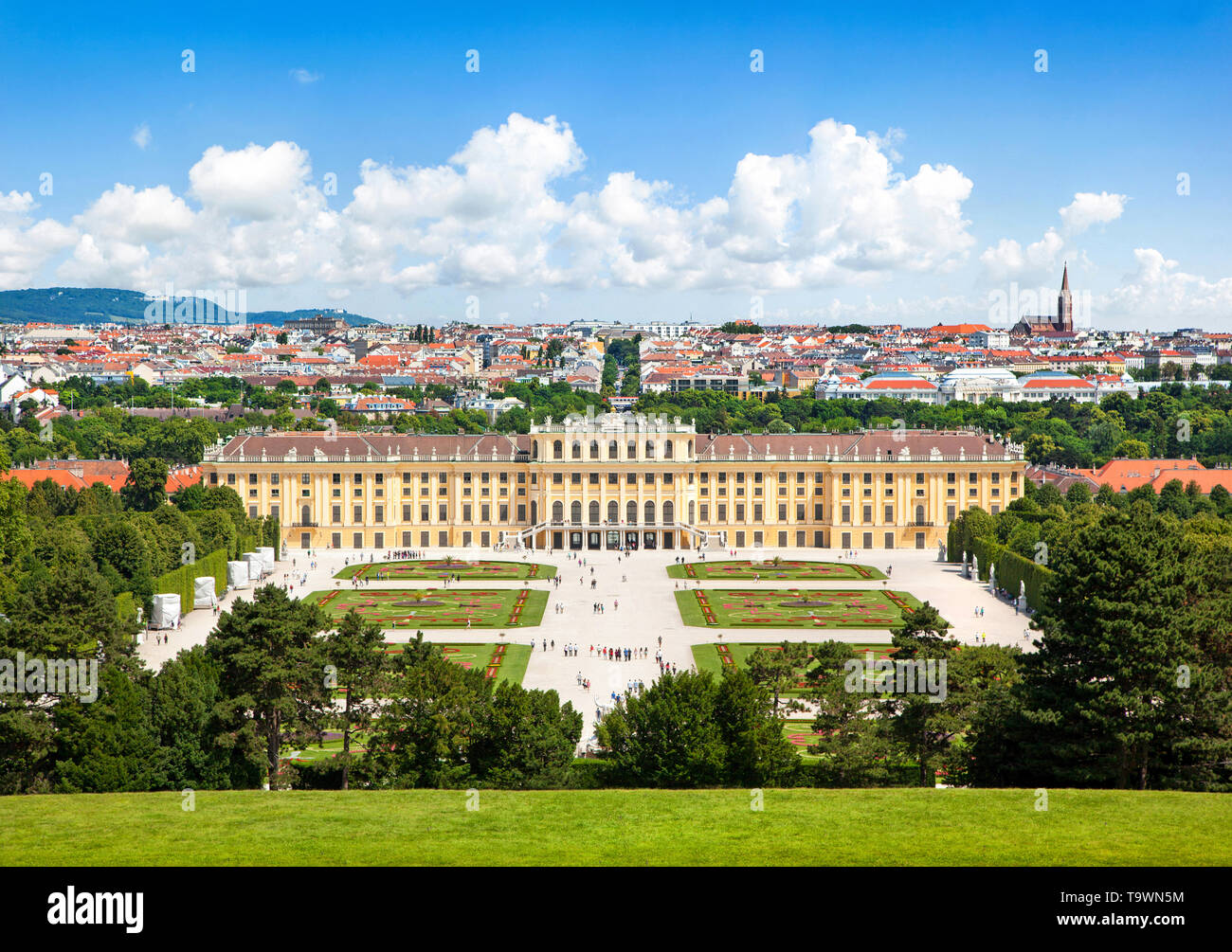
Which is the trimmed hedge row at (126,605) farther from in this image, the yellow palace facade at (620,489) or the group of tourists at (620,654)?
the yellow palace facade at (620,489)

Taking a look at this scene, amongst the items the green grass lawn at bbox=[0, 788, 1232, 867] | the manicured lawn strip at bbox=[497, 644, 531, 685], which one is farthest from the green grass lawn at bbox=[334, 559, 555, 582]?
the green grass lawn at bbox=[0, 788, 1232, 867]

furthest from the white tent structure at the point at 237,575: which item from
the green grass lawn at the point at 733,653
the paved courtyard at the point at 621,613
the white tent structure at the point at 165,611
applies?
the green grass lawn at the point at 733,653

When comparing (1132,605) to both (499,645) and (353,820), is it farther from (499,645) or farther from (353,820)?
(499,645)

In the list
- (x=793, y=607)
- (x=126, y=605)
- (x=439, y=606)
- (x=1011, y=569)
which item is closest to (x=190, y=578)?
(x=126, y=605)

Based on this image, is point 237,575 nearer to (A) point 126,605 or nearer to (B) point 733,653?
(A) point 126,605
